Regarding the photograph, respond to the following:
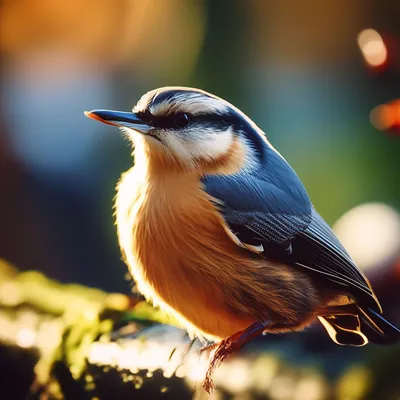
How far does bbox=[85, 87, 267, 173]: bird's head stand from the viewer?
3.33 ft

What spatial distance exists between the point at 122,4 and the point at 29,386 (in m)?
0.90

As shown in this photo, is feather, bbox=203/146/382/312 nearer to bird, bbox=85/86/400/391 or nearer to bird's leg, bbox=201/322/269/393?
bird, bbox=85/86/400/391

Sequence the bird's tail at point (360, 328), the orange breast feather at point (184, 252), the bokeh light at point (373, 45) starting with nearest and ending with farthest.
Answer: the orange breast feather at point (184, 252), the bird's tail at point (360, 328), the bokeh light at point (373, 45)

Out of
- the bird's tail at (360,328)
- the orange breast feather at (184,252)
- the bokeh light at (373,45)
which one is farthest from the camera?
the bokeh light at (373,45)

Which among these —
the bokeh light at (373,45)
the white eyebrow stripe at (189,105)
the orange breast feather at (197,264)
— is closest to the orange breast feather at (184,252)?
the orange breast feather at (197,264)

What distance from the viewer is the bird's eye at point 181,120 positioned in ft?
3.34

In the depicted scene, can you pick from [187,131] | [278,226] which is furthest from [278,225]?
[187,131]

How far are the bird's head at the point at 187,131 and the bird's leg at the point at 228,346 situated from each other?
288 millimetres

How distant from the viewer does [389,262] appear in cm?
122

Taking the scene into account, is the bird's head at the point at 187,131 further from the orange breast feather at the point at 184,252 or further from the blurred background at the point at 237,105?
the blurred background at the point at 237,105

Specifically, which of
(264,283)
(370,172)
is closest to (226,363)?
(264,283)

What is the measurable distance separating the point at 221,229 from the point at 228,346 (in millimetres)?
250

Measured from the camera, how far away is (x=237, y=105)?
1262 millimetres

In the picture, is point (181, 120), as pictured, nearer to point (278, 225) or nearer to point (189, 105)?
point (189, 105)
